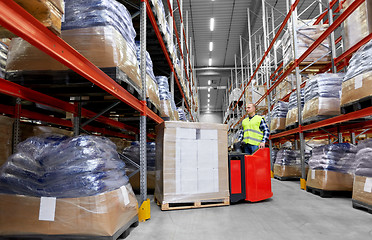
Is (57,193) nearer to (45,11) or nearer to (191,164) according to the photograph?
(45,11)

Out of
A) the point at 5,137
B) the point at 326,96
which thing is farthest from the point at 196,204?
the point at 326,96

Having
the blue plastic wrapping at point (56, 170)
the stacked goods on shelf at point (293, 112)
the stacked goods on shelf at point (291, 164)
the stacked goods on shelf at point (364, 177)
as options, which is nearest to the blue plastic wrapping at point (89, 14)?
the blue plastic wrapping at point (56, 170)

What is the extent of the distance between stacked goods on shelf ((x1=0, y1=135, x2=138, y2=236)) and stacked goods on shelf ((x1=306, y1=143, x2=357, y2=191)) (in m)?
4.11

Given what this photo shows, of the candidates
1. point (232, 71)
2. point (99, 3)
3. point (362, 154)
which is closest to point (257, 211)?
point (362, 154)

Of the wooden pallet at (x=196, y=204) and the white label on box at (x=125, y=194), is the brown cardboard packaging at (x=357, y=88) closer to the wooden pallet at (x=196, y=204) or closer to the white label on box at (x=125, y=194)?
the wooden pallet at (x=196, y=204)

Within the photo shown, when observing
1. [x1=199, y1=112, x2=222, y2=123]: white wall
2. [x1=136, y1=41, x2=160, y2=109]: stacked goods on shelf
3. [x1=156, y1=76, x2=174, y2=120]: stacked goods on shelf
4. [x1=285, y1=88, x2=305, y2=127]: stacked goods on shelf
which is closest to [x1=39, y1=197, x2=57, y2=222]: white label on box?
[x1=136, y1=41, x2=160, y2=109]: stacked goods on shelf

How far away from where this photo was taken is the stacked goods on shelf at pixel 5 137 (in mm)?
2742

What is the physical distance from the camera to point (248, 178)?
436 centimetres

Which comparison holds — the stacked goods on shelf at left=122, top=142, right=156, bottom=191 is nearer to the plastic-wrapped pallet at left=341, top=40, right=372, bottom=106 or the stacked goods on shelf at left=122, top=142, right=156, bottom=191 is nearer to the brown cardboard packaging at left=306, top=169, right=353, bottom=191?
the brown cardboard packaging at left=306, top=169, right=353, bottom=191

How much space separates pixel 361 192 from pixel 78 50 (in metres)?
4.25

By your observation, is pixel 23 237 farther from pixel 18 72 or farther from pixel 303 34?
pixel 303 34

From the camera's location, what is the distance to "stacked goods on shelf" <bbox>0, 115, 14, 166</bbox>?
274cm

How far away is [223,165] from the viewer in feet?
13.5

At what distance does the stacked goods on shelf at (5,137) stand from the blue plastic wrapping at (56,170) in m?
0.61
